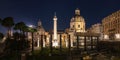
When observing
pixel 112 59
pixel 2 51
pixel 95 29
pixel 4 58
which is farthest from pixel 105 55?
pixel 95 29

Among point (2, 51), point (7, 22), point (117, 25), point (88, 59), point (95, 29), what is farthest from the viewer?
point (95, 29)

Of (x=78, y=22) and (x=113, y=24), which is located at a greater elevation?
(x=78, y=22)

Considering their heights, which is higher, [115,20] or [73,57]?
[115,20]

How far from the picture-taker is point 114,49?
5009 centimetres

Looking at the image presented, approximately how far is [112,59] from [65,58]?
29.3 feet

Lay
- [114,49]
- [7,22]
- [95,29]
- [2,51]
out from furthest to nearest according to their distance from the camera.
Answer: [95,29], [7,22], [2,51], [114,49]

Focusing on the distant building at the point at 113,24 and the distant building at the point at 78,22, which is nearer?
the distant building at the point at 113,24

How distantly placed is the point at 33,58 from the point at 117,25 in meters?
62.4

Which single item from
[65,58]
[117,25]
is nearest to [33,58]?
[65,58]

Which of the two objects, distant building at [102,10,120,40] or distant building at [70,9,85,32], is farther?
distant building at [70,9,85,32]

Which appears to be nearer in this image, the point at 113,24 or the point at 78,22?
the point at 113,24

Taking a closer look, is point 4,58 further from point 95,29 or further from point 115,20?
point 95,29

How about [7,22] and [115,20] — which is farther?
[115,20]

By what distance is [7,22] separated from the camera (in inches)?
2923
